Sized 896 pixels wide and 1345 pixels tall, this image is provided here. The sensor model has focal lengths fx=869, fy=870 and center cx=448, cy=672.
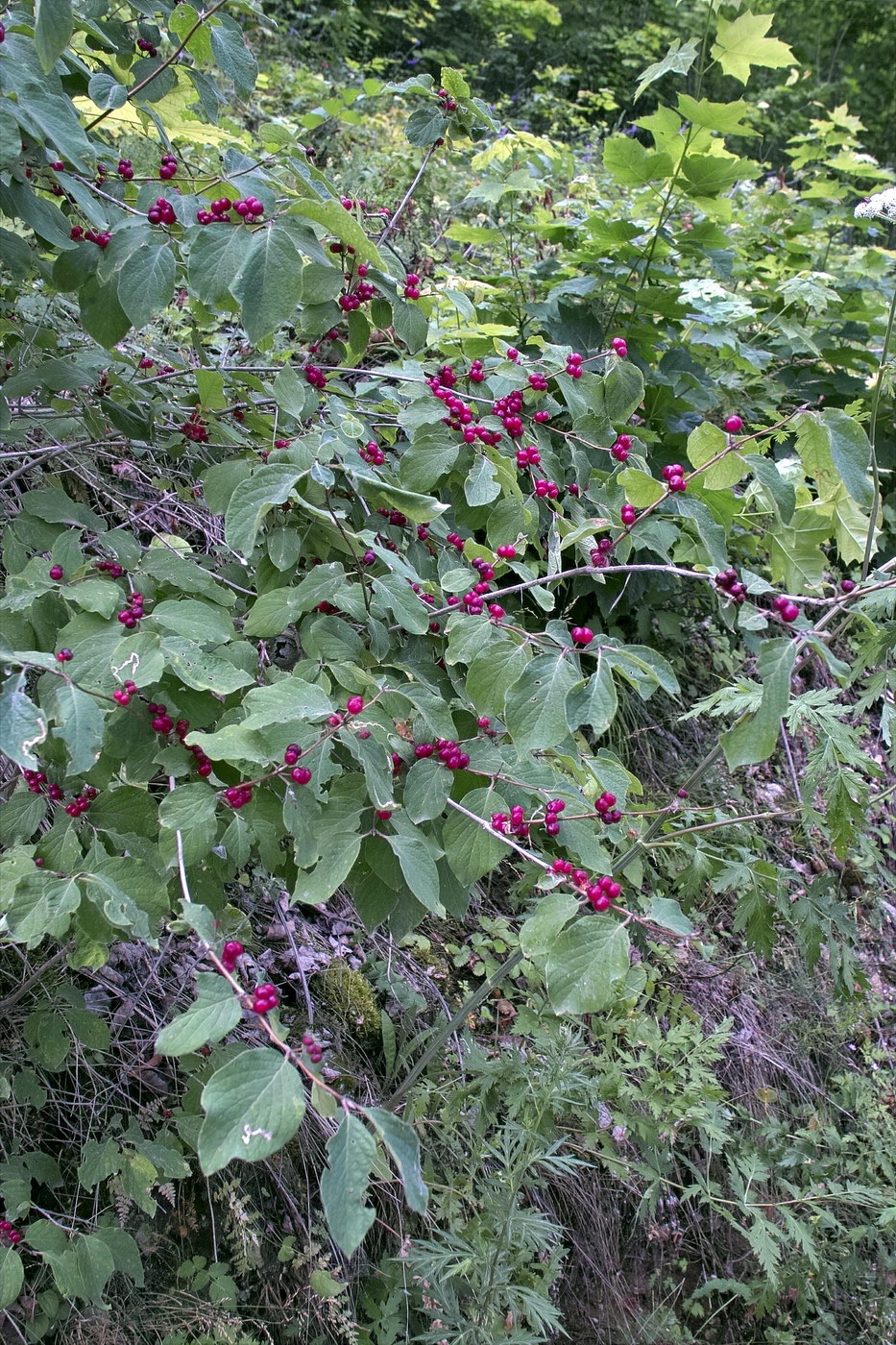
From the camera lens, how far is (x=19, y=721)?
0.98 metres

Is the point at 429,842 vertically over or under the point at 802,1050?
over

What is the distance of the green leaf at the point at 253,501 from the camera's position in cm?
123

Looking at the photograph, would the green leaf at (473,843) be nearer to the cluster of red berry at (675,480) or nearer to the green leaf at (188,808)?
the green leaf at (188,808)

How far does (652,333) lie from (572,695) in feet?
7.19

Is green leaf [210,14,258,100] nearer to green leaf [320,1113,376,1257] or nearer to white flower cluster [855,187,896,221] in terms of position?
white flower cluster [855,187,896,221]

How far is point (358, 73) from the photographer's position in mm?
7422

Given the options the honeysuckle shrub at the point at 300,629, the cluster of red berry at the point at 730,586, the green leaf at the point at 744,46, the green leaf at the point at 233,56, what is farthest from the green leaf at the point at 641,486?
the green leaf at the point at 744,46

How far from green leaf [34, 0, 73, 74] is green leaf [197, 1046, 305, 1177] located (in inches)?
46.4

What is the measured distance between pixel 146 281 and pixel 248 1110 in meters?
1.11

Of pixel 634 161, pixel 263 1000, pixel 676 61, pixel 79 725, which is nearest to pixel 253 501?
pixel 79 725

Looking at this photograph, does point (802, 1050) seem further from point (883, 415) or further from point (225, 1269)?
point (883, 415)

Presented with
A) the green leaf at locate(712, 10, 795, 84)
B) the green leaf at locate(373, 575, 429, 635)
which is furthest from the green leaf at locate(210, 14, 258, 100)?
the green leaf at locate(712, 10, 795, 84)

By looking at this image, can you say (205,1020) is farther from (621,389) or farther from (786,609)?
(621,389)

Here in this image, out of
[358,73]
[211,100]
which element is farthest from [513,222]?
[358,73]
